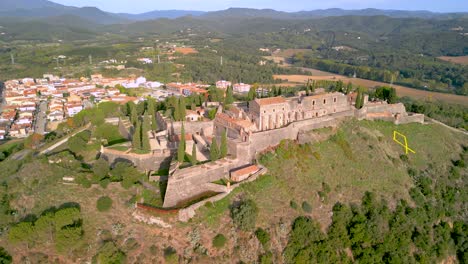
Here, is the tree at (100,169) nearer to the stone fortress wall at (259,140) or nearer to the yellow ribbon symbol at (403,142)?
the stone fortress wall at (259,140)

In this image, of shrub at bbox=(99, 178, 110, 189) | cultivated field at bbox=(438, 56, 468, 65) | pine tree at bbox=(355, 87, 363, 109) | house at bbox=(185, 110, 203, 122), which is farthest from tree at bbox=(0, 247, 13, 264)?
cultivated field at bbox=(438, 56, 468, 65)

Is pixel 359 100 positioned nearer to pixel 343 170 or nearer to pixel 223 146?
pixel 343 170

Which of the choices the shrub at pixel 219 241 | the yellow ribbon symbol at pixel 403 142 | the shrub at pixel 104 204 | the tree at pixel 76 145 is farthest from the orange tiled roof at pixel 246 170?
the yellow ribbon symbol at pixel 403 142

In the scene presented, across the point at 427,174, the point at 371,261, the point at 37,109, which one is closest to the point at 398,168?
the point at 427,174

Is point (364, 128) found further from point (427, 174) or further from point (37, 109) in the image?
point (37, 109)

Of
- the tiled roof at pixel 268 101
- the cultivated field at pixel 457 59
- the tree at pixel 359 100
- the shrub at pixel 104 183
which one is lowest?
the shrub at pixel 104 183

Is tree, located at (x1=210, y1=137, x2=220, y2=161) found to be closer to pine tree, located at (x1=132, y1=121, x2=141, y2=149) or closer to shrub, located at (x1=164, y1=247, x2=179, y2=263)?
pine tree, located at (x1=132, y1=121, x2=141, y2=149)
